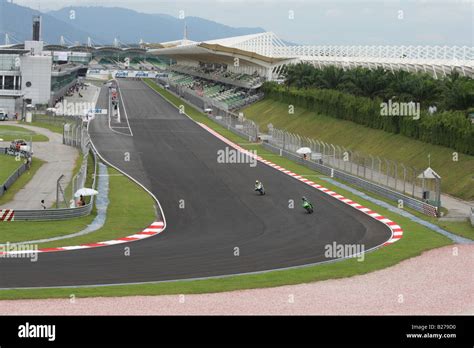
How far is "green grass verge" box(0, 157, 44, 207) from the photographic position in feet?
148

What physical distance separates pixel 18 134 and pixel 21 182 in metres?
29.8

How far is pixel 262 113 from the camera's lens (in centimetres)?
10319

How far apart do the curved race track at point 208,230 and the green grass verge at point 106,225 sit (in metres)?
1.29

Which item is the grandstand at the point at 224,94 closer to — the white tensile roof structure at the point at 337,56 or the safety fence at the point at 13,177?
the white tensile roof structure at the point at 337,56

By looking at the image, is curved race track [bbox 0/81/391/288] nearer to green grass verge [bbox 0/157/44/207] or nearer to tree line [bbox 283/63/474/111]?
→ green grass verge [bbox 0/157/44/207]

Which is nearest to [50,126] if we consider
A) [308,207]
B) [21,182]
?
[21,182]

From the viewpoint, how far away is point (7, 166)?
58156 mm

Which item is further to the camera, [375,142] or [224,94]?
[224,94]

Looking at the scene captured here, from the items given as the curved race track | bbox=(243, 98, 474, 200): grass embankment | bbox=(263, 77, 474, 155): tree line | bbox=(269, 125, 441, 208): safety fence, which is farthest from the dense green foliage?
the curved race track

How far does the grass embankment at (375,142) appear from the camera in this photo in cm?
5147

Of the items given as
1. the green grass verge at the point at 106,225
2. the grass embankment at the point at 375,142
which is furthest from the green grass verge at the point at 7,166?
the grass embankment at the point at 375,142

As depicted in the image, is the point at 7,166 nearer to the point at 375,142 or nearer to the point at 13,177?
the point at 13,177
